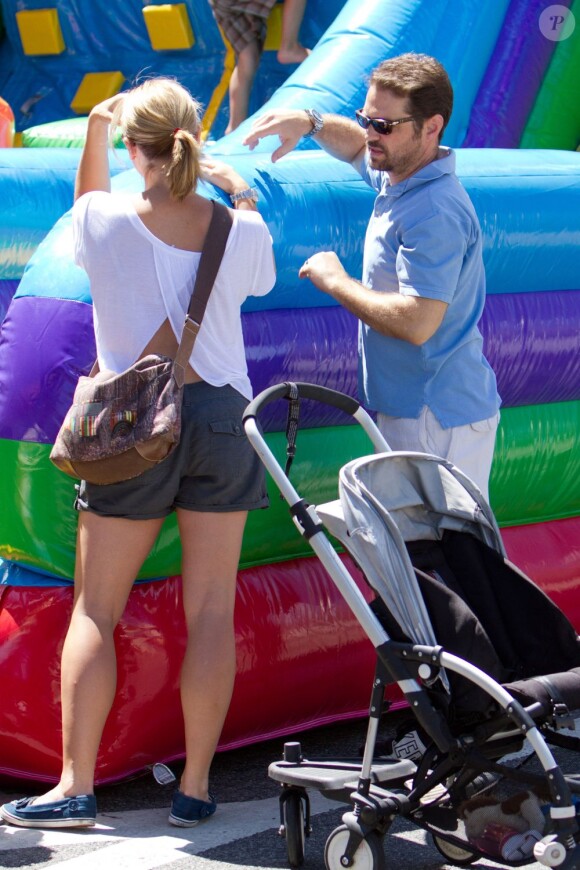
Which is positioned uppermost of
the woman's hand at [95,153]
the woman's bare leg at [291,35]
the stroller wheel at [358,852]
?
the woman's hand at [95,153]

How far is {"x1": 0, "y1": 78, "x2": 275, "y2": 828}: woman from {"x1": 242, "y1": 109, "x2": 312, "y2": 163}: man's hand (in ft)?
1.38

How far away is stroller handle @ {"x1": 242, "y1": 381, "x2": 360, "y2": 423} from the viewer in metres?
2.69

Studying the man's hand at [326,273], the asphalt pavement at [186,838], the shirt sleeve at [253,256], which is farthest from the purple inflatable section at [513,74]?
the asphalt pavement at [186,838]

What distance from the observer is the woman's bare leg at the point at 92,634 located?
113 inches

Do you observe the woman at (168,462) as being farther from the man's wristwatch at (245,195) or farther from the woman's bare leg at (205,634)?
the man's wristwatch at (245,195)

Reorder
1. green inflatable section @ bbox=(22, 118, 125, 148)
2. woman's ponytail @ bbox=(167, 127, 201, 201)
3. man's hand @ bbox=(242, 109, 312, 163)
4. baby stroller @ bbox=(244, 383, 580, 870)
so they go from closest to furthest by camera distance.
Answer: baby stroller @ bbox=(244, 383, 580, 870) → woman's ponytail @ bbox=(167, 127, 201, 201) → man's hand @ bbox=(242, 109, 312, 163) → green inflatable section @ bbox=(22, 118, 125, 148)

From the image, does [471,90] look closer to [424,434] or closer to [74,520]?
[424,434]

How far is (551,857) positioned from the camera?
7.74 ft

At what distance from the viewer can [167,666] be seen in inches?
125

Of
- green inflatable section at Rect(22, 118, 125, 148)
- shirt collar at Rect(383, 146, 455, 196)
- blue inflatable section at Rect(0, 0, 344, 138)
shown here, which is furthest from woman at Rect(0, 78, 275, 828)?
blue inflatable section at Rect(0, 0, 344, 138)

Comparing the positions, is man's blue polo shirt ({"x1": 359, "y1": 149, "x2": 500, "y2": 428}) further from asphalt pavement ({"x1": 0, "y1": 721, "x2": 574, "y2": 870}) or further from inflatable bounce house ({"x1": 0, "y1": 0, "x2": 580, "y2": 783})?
asphalt pavement ({"x1": 0, "y1": 721, "x2": 574, "y2": 870})

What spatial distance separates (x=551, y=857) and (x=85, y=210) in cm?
158

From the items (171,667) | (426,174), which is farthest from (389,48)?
(171,667)

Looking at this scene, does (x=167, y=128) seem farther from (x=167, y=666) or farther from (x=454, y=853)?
(x=454, y=853)
